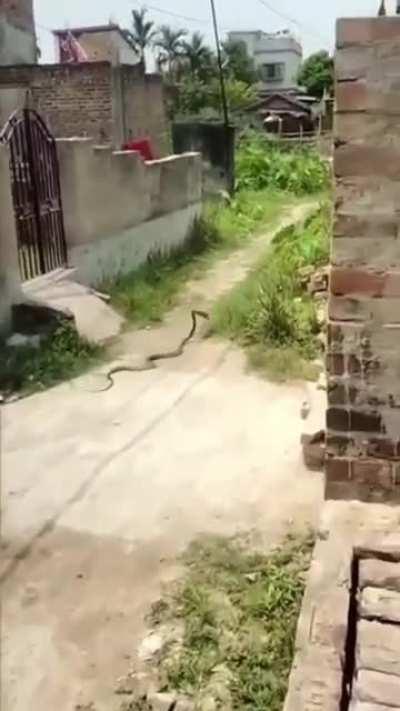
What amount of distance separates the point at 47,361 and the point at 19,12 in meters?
7.81

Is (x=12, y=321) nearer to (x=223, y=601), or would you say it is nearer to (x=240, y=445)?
(x=240, y=445)

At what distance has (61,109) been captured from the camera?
1143cm

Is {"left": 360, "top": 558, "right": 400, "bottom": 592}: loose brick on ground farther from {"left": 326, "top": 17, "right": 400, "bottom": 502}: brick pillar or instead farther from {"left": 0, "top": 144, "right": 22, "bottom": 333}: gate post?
{"left": 0, "top": 144, "right": 22, "bottom": 333}: gate post

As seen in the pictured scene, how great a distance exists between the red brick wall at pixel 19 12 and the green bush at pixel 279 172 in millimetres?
4384

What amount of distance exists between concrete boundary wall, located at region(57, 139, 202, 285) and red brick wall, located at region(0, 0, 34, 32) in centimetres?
351

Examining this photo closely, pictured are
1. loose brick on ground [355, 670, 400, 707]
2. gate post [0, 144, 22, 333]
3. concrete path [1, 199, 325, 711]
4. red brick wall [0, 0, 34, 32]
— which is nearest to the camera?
loose brick on ground [355, 670, 400, 707]

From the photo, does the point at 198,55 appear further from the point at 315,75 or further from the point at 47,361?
the point at 47,361

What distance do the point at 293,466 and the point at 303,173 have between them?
11582 millimetres

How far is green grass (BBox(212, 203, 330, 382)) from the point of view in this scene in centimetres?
504

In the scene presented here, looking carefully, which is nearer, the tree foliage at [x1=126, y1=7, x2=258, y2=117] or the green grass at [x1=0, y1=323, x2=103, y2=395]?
the green grass at [x1=0, y1=323, x2=103, y2=395]

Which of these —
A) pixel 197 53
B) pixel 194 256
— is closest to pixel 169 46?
pixel 197 53

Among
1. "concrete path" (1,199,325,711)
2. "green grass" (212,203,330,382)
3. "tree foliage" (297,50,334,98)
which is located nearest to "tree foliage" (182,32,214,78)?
"tree foliage" (297,50,334,98)

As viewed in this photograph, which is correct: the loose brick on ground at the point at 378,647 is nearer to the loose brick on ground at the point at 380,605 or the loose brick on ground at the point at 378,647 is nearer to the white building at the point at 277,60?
Result: the loose brick on ground at the point at 380,605

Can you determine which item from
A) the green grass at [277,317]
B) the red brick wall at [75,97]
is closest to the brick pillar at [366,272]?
the green grass at [277,317]
